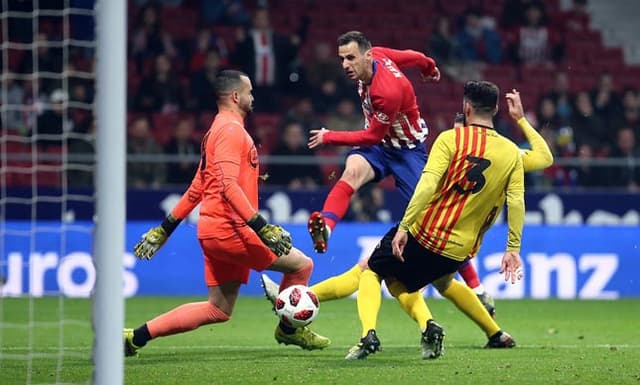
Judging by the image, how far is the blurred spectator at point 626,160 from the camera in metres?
16.0

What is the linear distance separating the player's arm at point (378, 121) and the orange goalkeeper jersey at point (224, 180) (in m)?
1.15

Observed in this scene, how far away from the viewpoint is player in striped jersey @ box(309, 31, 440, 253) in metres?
8.88

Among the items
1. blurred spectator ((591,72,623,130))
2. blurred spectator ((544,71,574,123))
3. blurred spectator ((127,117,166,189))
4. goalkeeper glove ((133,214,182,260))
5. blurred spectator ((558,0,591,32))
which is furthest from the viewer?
blurred spectator ((558,0,591,32))

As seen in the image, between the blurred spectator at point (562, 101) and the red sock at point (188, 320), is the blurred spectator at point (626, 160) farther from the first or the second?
the red sock at point (188, 320)

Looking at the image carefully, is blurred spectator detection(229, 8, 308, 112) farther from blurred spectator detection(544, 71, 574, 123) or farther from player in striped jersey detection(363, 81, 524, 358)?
player in striped jersey detection(363, 81, 524, 358)

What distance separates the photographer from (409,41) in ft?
63.6

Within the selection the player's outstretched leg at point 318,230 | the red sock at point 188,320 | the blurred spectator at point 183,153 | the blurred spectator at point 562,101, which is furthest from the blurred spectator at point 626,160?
the red sock at point 188,320

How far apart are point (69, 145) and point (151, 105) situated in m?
2.23

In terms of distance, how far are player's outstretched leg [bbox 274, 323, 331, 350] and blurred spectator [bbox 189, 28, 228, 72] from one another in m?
9.24

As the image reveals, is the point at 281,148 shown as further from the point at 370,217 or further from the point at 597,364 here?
the point at 597,364

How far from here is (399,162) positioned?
9422 millimetres

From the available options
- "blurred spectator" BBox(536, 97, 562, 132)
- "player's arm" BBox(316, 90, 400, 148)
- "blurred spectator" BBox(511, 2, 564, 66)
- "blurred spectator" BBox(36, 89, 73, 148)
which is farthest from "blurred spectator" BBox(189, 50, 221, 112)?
"player's arm" BBox(316, 90, 400, 148)

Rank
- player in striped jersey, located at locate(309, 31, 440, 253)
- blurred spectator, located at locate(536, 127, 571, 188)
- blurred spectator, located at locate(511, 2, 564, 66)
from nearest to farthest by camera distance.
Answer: player in striped jersey, located at locate(309, 31, 440, 253), blurred spectator, located at locate(536, 127, 571, 188), blurred spectator, located at locate(511, 2, 564, 66)

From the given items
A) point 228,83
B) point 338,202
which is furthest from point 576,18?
point 228,83
